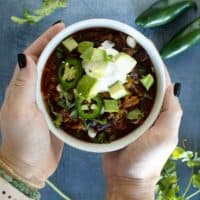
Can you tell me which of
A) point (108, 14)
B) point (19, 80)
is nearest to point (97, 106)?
point (19, 80)

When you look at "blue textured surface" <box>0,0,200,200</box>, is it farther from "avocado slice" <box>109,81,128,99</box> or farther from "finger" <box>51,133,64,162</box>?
"avocado slice" <box>109,81,128,99</box>

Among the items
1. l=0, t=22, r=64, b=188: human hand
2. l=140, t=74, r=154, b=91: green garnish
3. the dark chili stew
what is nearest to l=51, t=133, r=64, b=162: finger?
l=0, t=22, r=64, b=188: human hand

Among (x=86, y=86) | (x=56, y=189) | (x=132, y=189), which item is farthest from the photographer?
(x=56, y=189)

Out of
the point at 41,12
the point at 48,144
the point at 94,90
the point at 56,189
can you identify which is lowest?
the point at 56,189

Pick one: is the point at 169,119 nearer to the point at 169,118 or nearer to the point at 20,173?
the point at 169,118

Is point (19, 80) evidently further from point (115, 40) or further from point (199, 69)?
point (199, 69)

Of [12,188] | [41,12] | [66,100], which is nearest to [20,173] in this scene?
[12,188]

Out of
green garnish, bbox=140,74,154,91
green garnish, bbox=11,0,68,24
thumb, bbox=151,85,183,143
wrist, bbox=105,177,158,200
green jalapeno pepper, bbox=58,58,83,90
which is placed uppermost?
green garnish, bbox=11,0,68,24

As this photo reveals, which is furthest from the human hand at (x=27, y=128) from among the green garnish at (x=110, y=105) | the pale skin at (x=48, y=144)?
the green garnish at (x=110, y=105)
